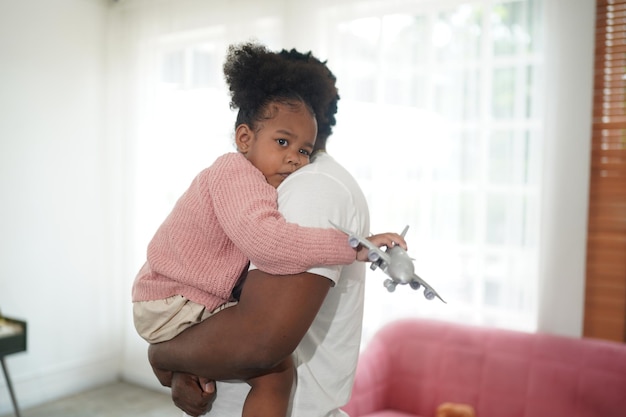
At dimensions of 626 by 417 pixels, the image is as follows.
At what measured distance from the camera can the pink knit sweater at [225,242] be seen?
821mm

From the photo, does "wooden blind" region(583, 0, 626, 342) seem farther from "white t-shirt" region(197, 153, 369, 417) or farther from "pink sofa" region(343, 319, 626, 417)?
"white t-shirt" region(197, 153, 369, 417)

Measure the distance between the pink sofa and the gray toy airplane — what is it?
6.00ft

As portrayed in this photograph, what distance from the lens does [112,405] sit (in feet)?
12.4

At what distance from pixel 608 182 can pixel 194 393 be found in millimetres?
2174

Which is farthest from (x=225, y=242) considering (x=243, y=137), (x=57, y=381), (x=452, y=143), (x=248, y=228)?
(x=57, y=381)

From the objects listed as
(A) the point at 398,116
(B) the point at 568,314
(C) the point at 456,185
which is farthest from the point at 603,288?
(A) the point at 398,116

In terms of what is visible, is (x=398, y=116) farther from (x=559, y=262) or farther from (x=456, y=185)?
(x=559, y=262)

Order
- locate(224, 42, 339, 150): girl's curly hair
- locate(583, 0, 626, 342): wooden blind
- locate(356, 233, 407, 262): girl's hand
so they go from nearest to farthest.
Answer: locate(356, 233, 407, 262): girl's hand
locate(224, 42, 339, 150): girl's curly hair
locate(583, 0, 626, 342): wooden blind

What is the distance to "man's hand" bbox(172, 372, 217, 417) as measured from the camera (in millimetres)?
957

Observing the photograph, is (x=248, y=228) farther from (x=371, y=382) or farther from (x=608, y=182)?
(x=608, y=182)

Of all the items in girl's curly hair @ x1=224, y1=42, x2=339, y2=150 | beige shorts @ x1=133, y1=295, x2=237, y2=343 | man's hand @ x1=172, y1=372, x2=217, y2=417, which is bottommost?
man's hand @ x1=172, y1=372, x2=217, y2=417

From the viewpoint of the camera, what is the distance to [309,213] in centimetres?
85

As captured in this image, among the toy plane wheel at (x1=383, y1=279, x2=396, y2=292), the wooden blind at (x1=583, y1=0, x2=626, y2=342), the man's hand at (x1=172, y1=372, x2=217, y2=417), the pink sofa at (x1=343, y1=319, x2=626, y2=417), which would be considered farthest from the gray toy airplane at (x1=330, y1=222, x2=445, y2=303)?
the wooden blind at (x1=583, y1=0, x2=626, y2=342)

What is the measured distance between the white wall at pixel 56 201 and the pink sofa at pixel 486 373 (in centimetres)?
233
